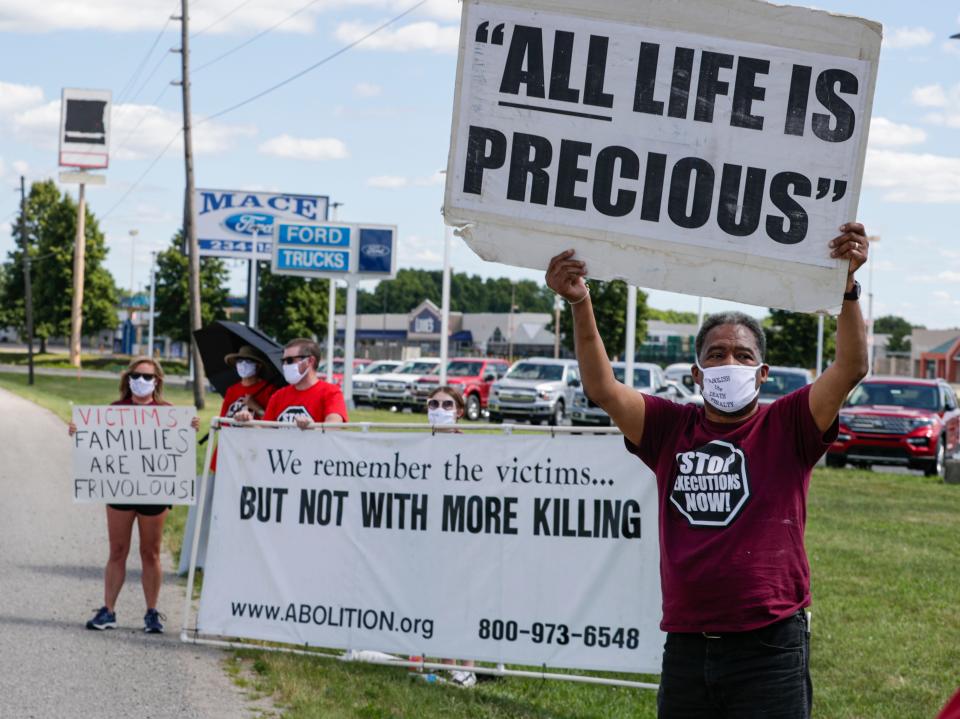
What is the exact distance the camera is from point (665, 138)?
384 cm

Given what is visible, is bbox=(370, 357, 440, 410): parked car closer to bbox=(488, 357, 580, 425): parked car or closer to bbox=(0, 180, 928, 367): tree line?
bbox=(488, 357, 580, 425): parked car

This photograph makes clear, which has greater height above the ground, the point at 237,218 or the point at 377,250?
the point at 237,218

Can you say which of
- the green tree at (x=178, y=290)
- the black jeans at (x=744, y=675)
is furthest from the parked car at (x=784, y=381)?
the green tree at (x=178, y=290)

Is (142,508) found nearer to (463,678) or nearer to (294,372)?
(294,372)

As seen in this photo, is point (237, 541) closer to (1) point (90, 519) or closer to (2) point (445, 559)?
(2) point (445, 559)

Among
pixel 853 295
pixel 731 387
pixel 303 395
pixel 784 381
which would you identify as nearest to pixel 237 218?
pixel 784 381

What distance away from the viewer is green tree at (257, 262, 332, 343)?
77312 millimetres

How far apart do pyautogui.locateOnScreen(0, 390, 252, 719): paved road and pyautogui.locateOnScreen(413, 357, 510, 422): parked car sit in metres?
27.5

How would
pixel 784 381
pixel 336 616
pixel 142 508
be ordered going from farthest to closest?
pixel 784 381
pixel 142 508
pixel 336 616

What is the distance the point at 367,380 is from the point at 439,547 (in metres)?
39.5

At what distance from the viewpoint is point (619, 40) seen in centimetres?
387

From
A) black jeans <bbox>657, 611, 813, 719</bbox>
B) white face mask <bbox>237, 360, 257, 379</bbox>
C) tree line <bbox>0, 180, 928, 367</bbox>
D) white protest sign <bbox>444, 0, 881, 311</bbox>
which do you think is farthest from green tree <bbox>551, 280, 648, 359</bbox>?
black jeans <bbox>657, 611, 813, 719</bbox>

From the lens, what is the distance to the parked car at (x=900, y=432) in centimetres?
2189

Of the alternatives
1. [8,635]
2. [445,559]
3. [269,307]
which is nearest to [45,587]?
[8,635]
